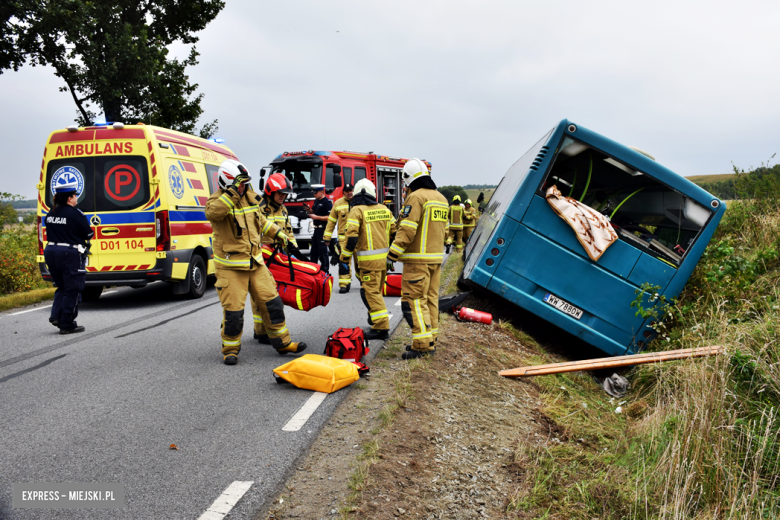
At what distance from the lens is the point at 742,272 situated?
6.10 meters

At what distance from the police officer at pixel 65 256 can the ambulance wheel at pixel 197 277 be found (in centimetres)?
251

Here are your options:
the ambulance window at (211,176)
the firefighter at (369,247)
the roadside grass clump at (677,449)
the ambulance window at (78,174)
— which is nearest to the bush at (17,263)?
the ambulance window at (78,174)

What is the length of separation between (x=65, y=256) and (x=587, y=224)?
260 inches

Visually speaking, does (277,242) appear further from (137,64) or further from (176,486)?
(137,64)

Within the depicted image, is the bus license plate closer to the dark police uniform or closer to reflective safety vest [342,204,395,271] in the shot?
reflective safety vest [342,204,395,271]

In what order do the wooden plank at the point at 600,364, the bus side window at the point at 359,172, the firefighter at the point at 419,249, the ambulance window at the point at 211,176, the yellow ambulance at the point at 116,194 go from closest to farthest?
the wooden plank at the point at 600,364 → the firefighter at the point at 419,249 → the yellow ambulance at the point at 116,194 → the ambulance window at the point at 211,176 → the bus side window at the point at 359,172

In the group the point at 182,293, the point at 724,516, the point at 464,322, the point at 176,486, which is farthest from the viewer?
the point at 182,293

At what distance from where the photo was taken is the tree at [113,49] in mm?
14016

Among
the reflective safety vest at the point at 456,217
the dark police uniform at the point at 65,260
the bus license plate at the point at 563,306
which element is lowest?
the dark police uniform at the point at 65,260

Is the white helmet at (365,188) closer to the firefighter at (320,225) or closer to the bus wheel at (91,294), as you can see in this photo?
the firefighter at (320,225)

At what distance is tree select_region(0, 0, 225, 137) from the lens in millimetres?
14016

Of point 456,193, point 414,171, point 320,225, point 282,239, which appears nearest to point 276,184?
point 282,239

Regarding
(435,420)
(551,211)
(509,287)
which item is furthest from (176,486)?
(551,211)

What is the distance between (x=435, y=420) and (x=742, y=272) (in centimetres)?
430
